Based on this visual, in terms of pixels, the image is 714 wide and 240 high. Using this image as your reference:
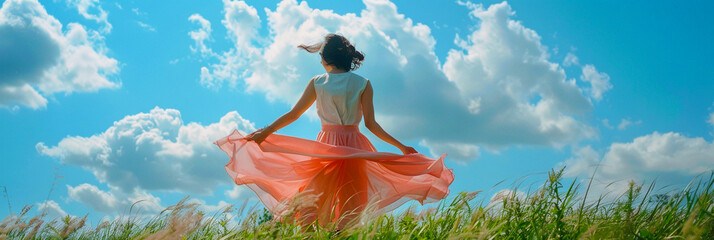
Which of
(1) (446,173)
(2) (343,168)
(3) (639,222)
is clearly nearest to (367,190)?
(2) (343,168)

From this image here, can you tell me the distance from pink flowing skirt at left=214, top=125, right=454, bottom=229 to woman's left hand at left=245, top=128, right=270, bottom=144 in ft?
0.13

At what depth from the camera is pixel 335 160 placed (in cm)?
454

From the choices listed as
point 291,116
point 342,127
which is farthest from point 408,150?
point 291,116

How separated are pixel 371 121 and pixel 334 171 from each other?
0.58 m

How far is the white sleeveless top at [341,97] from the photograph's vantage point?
183 inches

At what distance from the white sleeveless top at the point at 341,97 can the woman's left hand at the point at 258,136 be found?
0.57 m

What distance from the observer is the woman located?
14.8 feet

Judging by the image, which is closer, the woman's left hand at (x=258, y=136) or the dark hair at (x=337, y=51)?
the woman's left hand at (x=258, y=136)

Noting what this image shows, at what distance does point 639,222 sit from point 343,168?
2297mm

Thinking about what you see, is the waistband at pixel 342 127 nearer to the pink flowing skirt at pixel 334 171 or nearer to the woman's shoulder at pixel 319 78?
the pink flowing skirt at pixel 334 171

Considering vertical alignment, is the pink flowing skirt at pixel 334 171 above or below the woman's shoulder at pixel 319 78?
below

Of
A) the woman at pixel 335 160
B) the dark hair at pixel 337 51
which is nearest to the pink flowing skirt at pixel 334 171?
the woman at pixel 335 160

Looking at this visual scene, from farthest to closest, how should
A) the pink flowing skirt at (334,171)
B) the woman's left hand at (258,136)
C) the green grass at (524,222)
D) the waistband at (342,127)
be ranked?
1. the waistband at (342,127)
2. the woman's left hand at (258,136)
3. the pink flowing skirt at (334,171)
4. the green grass at (524,222)

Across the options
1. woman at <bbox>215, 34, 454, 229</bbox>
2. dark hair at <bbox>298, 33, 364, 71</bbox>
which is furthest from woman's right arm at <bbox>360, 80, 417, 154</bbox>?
dark hair at <bbox>298, 33, 364, 71</bbox>
